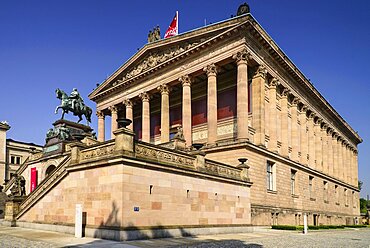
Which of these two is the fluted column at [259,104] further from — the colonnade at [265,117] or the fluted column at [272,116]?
the fluted column at [272,116]

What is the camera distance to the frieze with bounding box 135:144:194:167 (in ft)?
70.8

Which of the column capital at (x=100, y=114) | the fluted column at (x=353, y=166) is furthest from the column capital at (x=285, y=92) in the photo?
the fluted column at (x=353, y=166)

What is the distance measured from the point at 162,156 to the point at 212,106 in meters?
19.1

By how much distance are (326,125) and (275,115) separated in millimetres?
25401

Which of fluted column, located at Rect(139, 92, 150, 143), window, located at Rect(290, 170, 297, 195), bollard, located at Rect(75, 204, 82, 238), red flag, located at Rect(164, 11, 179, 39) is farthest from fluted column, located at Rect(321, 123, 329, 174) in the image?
bollard, located at Rect(75, 204, 82, 238)

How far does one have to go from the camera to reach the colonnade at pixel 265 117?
39531 mm

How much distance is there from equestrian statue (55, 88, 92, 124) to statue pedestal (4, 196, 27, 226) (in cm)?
1555

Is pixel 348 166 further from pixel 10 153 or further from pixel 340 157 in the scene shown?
pixel 10 153

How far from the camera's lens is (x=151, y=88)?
50562 millimetres

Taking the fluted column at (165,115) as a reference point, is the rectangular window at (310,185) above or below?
below

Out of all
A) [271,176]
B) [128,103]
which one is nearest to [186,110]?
[271,176]

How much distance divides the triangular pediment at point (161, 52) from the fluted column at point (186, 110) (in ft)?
10.1

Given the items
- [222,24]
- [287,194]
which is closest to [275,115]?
[287,194]

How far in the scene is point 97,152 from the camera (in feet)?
73.4
